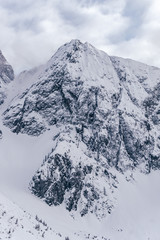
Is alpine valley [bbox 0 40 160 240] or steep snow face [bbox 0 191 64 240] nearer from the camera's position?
steep snow face [bbox 0 191 64 240]

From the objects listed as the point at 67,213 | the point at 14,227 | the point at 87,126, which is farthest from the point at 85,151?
the point at 14,227

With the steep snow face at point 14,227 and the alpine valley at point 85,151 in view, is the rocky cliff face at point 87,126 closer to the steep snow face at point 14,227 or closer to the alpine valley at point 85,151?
the alpine valley at point 85,151

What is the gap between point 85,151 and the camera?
14625 centimetres

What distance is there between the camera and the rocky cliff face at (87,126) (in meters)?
127

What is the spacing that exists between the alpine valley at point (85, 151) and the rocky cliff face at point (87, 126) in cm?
39

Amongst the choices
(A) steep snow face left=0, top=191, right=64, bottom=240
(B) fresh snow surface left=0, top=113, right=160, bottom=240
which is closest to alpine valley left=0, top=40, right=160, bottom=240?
(B) fresh snow surface left=0, top=113, right=160, bottom=240

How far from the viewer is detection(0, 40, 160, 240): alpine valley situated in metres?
118

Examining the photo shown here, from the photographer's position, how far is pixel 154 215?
128250 millimetres

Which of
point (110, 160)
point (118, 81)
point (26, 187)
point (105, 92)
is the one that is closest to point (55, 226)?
point (26, 187)

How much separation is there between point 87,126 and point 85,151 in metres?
15.6

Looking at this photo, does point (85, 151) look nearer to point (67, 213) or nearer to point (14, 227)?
point (67, 213)

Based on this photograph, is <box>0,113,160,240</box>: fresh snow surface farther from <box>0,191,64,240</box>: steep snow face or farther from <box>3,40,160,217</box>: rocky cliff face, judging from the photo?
<box>0,191,64,240</box>: steep snow face

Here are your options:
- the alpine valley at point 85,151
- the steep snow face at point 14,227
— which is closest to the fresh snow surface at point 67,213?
the alpine valley at point 85,151

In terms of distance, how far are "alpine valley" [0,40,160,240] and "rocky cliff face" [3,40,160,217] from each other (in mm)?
393
